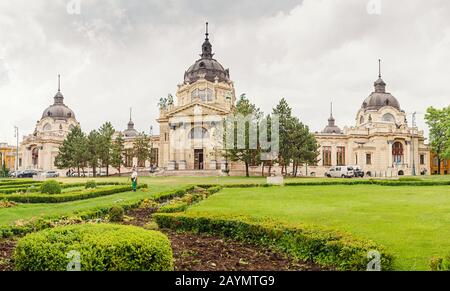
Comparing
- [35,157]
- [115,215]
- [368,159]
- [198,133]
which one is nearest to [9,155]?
[35,157]

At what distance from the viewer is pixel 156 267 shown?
6.33 m

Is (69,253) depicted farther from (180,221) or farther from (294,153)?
(294,153)

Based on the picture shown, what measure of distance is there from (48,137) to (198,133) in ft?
103

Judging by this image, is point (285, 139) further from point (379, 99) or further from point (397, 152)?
Answer: point (379, 99)

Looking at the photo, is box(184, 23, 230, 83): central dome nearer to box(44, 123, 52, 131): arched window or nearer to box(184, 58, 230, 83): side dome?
box(184, 58, 230, 83): side dome

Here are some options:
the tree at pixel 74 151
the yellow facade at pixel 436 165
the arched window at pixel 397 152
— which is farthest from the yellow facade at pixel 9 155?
the yellow facade at pixel 436 165

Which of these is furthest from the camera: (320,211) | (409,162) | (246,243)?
(409,162)

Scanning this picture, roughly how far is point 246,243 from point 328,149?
6587 cm

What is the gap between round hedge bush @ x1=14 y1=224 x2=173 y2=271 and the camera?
19.9ft

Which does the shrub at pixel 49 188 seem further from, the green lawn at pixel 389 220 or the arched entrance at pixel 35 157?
the arched entrance at pixel 35 157

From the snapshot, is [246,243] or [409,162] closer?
[246,243]

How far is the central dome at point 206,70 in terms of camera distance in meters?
64.8
